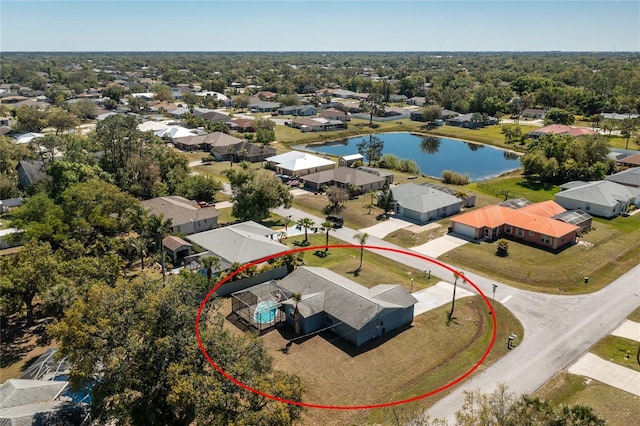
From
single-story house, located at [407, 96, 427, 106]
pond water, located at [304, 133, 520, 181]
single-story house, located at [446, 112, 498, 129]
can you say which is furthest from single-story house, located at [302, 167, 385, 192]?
single-story house, located at [407, 96, 427, 106]

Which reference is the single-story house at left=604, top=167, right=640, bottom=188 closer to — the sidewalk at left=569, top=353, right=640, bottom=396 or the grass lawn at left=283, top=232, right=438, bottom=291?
the grass lawn at left=283, top=232, right=438, bottom=291

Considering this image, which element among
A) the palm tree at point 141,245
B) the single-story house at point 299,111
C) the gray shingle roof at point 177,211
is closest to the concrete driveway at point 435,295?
the palm tree at point 141,245

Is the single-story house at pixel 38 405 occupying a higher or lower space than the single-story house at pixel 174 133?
lower

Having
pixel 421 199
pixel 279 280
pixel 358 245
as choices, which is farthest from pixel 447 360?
pixel 421 199

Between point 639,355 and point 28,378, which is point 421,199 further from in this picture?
point 28,378

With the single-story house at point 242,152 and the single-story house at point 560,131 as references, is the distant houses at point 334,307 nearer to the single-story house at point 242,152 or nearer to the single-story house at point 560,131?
the single-story house at point 242,152

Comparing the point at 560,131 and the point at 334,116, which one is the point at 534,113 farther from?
the point at 334,116

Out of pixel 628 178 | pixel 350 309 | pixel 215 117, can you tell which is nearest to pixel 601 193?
pixel 628 178
